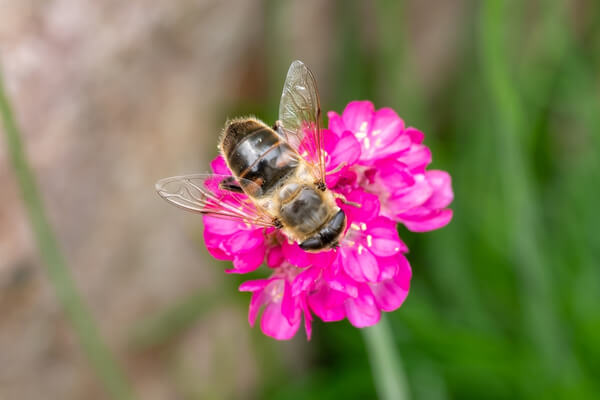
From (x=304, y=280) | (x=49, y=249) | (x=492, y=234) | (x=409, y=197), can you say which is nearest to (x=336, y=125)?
(x=409, y=197)

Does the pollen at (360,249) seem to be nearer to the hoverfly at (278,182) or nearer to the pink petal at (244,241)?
the hoverfly at (278,182)

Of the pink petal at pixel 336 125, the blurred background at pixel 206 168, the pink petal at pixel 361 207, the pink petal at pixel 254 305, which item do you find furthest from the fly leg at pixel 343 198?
the blurred background at pixel 206 168

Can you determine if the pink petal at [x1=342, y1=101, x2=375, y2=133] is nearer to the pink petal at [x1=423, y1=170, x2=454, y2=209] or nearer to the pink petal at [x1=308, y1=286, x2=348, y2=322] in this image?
the pink petal at [x1=423, y1=170, x2=454, y2=209]

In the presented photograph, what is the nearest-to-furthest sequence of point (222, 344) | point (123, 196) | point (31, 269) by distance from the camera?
1. point (31, 269)
2. point (123, 196)
3. point (222, 344)

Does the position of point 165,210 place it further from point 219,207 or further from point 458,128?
point 458,128

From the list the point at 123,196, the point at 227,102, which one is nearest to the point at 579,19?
the point at 227,102

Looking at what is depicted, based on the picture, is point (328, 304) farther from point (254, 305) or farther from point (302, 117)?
point (302, 117)
